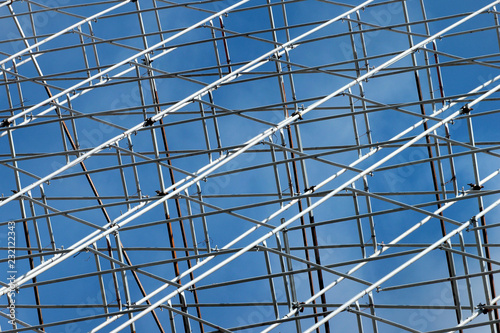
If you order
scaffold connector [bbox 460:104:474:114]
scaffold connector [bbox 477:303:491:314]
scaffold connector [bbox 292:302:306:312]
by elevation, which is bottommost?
scaffold connector [bbox 477:303:491:314]

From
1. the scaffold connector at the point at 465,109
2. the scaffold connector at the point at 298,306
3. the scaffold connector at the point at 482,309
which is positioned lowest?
the scaffold connector at the point at 482,309

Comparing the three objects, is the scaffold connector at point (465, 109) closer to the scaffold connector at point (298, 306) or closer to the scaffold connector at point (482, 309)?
the scaffold connector at point (482, 309)

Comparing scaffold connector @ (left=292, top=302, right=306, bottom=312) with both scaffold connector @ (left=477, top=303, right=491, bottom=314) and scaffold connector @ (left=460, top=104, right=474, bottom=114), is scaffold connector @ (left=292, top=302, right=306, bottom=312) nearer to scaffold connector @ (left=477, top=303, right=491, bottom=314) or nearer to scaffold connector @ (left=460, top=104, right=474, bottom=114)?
scaffold connector @ (left=477, top=303, right=491, bottom=314)

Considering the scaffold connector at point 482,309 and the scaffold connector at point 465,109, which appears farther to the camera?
the scaffold connector at point 465,109

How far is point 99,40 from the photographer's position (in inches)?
720

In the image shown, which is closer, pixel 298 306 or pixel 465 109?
pixel 298 306

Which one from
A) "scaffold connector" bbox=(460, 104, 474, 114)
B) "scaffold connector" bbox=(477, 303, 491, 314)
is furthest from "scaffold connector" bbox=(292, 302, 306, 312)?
"scaffold connector" bbox=(460, 104, 474, 114)

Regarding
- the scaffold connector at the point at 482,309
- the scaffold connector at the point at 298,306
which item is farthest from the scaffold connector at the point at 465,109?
the scaffold connector at the point at 298,306

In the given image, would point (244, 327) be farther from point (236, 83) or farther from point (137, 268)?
point (236, 83)

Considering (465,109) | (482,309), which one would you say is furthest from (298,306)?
(465,109)

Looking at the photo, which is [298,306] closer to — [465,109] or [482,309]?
[482,309]

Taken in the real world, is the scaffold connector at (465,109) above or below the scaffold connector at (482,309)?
above

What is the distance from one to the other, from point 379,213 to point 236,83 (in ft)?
18.2

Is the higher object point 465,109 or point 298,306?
point 465,109
